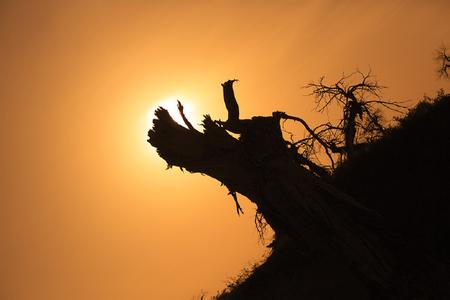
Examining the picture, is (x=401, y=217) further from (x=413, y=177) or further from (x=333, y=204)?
(x=333, y=204)

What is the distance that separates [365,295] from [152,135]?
703 cm

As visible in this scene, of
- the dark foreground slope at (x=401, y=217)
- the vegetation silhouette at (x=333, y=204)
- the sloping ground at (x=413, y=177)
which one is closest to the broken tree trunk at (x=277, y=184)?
the vegetation silhouette at (x=333, y=204)

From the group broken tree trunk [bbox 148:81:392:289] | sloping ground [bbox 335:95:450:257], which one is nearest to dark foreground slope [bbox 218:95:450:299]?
sloping ground [bbox 335:95:450:257]

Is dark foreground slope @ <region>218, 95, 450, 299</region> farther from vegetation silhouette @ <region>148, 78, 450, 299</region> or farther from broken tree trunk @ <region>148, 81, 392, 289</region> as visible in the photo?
broken tree trunk @ <region>148, 81, 392, 289</region>

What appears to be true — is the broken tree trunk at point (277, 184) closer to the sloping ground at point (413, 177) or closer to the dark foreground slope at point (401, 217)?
the dark foreground slope at point (401, 217)

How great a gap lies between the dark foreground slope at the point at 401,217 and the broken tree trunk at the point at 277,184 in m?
0.69

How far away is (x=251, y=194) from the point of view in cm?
1050

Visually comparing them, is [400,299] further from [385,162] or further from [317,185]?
[385,162]

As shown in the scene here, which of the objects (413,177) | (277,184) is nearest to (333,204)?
(277,184)

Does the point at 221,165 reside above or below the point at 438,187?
above

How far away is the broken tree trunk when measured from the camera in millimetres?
9469

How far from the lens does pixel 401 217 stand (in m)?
12.3

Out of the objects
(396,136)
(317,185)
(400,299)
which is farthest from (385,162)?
(400,299)

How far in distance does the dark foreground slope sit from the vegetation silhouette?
0.12 ft
